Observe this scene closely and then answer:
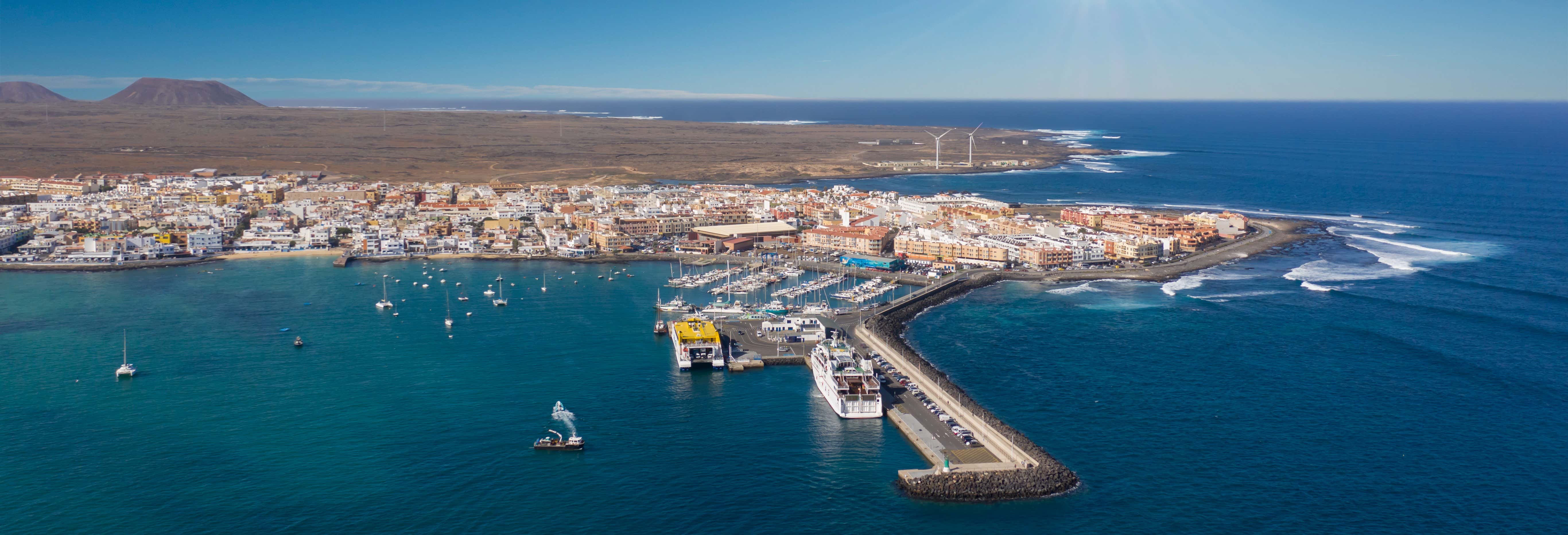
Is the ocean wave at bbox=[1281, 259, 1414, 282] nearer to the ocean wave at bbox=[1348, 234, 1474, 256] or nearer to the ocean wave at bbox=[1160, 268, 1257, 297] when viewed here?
the ocean wave at bbox=[1160, 268, 1257, 297]

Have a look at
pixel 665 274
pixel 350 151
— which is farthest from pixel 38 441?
pixel 350 151

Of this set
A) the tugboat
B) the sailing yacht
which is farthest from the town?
the tugboat

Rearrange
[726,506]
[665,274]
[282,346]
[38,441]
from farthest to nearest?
[665,274] → [282,346] → [38,441] → [726,506]

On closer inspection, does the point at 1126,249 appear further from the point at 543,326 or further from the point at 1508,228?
the point at 543,326

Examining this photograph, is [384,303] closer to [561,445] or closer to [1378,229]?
[561,445]

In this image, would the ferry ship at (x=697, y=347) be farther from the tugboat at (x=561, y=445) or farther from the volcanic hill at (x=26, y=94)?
the volcanic hill at (x=26, y=94)

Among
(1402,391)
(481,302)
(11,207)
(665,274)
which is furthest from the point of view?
(11,207)

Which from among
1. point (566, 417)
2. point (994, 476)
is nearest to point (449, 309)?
point (566, 417)
